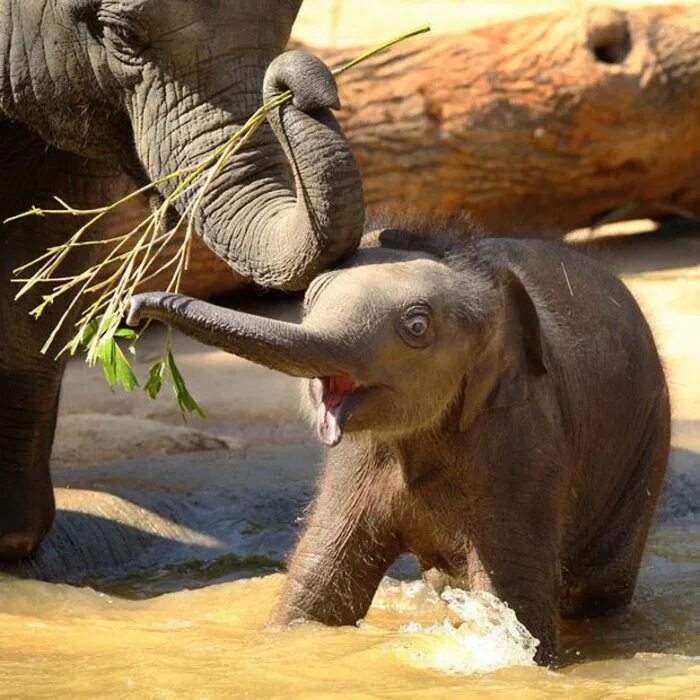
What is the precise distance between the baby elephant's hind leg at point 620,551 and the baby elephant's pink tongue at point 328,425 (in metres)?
1.47

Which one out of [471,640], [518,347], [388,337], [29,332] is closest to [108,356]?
[388,337]

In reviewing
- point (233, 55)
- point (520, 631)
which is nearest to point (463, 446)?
point (520, 631)

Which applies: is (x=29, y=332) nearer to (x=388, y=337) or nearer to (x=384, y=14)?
(x=388, y=337)

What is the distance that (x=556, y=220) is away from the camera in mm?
11617

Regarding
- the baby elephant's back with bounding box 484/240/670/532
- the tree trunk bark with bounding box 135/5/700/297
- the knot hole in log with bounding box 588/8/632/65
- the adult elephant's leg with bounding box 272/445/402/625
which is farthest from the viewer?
the knot hole in log with bounding box 588/8/632/65

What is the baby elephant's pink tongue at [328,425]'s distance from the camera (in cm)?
417

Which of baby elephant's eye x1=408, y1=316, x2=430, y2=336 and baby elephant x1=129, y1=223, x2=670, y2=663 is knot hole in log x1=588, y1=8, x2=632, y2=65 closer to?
baby elephant x1=129, y1=223, x2=670, y2=663

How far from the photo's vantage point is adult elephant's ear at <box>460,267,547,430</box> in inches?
184

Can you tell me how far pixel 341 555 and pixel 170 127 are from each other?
1.30 meters

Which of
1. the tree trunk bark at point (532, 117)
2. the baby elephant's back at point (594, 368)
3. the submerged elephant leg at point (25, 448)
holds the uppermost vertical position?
the baby elephant's back at point (594, 368)

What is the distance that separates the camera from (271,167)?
4945 millimetres

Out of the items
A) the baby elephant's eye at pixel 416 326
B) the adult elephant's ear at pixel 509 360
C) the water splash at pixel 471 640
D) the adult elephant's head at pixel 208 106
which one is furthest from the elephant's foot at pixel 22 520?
the baby elephant's eye at pixel 416 326

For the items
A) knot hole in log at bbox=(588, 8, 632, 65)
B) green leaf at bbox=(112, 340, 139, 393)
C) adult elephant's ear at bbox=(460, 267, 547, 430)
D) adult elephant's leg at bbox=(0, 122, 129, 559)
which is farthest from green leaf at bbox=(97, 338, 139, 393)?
knot hole in log at bbox=(588, 8, 632, 65)

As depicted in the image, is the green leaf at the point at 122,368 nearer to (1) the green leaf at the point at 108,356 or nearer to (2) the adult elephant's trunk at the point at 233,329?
(1) the green leaf at the point at 108,356
